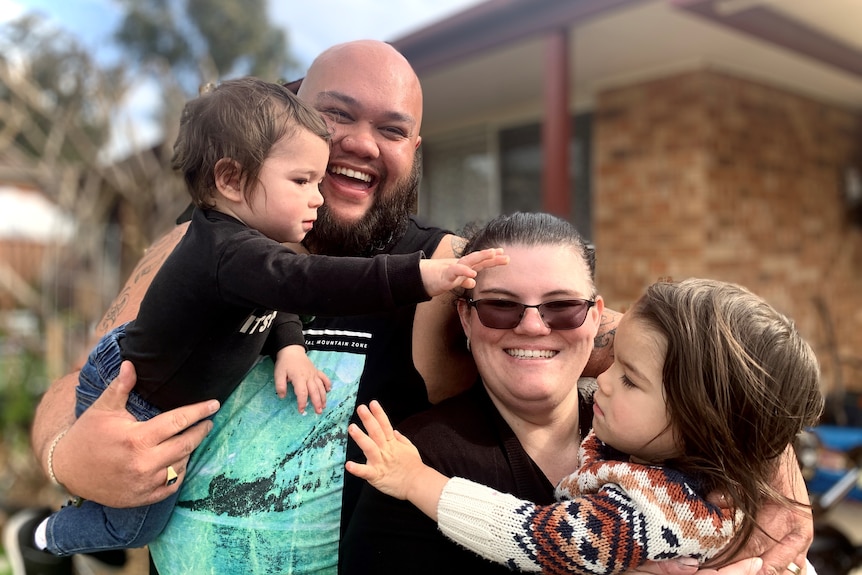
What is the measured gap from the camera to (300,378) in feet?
5.24

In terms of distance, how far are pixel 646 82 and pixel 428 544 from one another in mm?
6054

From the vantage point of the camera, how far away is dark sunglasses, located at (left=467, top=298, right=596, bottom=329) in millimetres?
1553

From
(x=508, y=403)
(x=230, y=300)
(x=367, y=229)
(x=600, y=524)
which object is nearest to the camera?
(x=600, y=524)

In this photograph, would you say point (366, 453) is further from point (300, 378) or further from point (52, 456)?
point (52, 456)

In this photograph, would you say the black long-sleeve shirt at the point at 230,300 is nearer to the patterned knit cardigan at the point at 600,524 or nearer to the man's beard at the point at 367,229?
the man's beard at the point at 367,229

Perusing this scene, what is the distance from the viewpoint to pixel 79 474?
161 centimetres

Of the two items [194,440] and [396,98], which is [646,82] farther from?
[194,440]

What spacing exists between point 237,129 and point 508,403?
0.88 m

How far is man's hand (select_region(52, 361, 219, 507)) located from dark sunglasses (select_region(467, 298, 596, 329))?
659 mm

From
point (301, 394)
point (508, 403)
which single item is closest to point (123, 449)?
A: point (301, 394)

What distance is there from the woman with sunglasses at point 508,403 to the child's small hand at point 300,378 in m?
0.21

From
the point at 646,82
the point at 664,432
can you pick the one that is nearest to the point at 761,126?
the point at 646,82

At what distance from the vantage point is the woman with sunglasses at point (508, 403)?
1503 mm

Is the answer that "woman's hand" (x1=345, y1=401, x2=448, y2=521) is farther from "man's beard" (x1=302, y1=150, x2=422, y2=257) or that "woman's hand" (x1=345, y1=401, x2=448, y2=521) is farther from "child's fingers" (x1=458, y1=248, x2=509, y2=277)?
"man's beard" (x1=302, y1=150, x2=422, y2=257)
